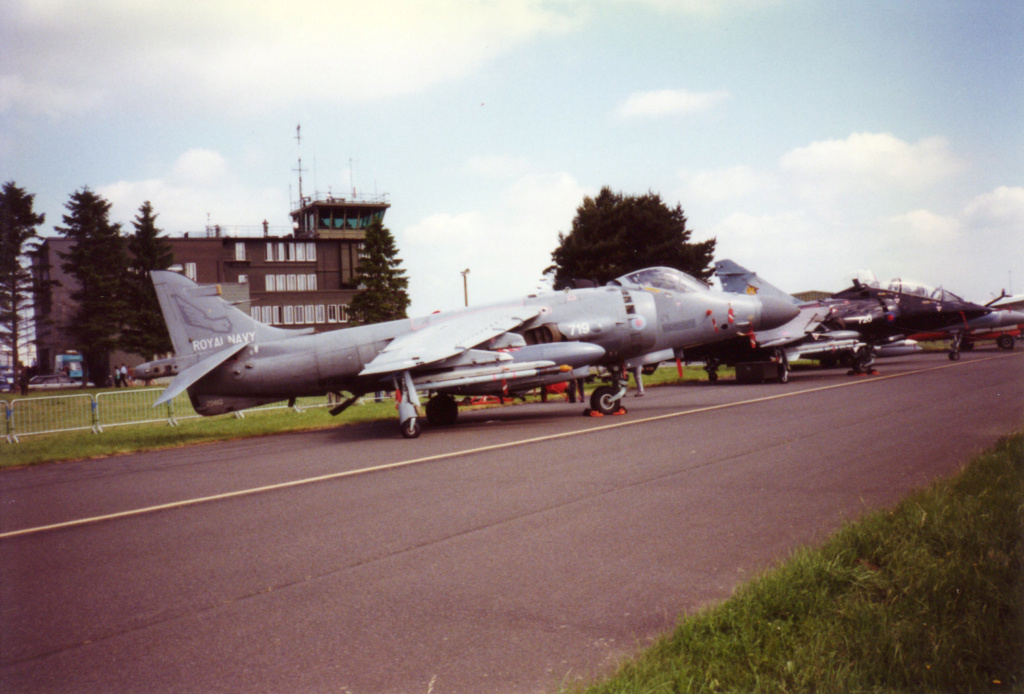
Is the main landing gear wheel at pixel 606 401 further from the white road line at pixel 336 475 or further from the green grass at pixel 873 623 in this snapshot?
the green grass at pixel 873 623

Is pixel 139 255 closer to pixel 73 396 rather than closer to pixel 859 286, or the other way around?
pixel 73 396

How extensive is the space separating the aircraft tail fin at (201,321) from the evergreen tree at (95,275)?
61.8 feet

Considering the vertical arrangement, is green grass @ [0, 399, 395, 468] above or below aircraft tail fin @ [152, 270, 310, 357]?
below

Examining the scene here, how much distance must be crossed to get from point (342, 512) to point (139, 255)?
2472 inches

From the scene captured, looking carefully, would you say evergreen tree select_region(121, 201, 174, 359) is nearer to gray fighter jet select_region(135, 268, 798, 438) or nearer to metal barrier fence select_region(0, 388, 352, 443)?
metal barrier fence select_region(0, 388, 352, 443)

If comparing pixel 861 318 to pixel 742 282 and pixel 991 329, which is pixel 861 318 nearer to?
pixel 742 282

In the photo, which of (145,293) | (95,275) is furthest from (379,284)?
(95,275)

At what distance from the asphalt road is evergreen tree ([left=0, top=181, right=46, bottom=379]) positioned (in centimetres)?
216

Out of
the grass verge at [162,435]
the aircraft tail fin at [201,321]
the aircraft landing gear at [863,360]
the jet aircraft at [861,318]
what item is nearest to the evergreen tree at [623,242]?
the jet aircraft at [861,318]

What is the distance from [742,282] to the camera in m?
28.0

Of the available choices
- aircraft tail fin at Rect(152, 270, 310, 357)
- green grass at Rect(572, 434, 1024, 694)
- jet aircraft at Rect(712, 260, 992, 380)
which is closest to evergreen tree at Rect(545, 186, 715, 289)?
jet aircraft at Rect(712, 260, 992, 380)

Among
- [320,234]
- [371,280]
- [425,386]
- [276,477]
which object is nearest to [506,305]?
[425,386]

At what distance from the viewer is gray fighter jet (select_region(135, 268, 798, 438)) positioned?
13703 millimetres

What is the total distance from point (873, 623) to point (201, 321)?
13.4 meters
